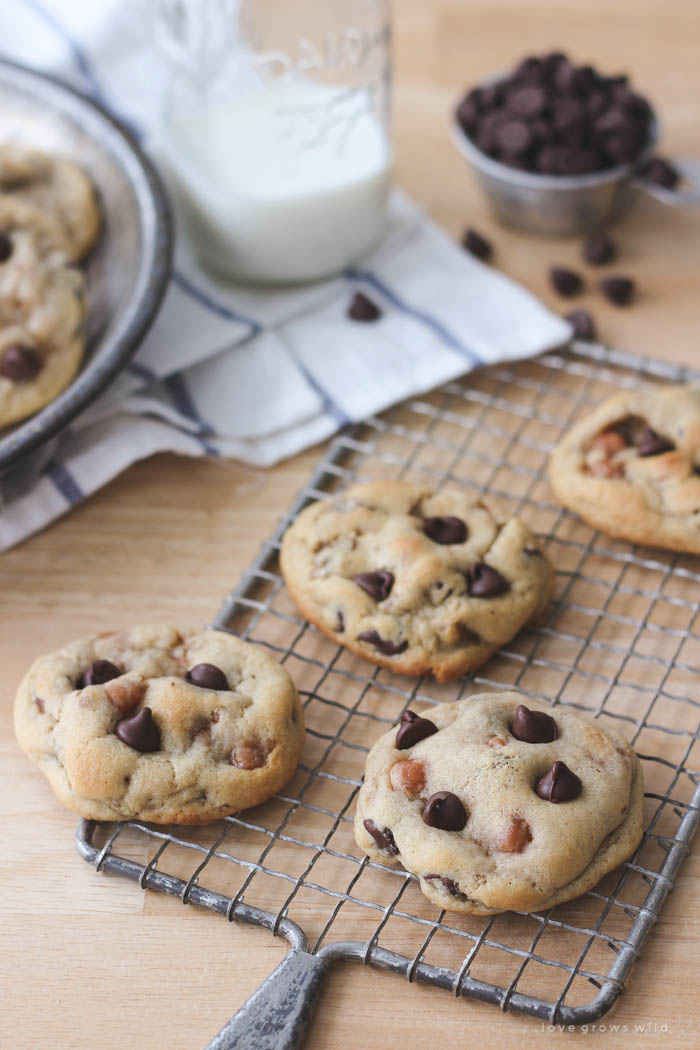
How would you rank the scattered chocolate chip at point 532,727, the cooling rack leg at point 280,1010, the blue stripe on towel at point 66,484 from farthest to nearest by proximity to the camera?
the blue stripe on towel at point 66,484 → the scattered chocolate chip at point 532,727 → the cooling rack leg at point 280,1010

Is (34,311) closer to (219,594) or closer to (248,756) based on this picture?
(219,594)

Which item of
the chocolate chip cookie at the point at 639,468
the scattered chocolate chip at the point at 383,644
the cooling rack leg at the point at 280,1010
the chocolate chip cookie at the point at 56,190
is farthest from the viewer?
the chocolate chip cookie at the point at 56,190

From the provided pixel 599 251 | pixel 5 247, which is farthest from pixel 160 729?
pixel 599 251

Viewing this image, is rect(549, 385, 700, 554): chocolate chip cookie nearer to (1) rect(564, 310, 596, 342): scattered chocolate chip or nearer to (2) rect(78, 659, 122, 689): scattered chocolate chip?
(1) rect(564, 310, 596, 342): scattered chocolate chip

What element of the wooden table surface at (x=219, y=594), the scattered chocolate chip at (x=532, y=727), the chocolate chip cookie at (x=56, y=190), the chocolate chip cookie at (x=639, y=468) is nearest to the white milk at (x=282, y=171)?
the chocolate chip cookie at (x=56, y=190)

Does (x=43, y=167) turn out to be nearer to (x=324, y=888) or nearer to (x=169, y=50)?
(x=169, y=50)

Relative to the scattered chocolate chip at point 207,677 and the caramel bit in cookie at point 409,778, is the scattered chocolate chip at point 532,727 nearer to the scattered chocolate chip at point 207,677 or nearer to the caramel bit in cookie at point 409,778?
the caramel bit in cookie at point 409,778

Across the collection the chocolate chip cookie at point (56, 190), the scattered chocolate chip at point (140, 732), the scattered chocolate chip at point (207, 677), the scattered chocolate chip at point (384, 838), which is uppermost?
the chocolate chip cookie at point (56, 190)
